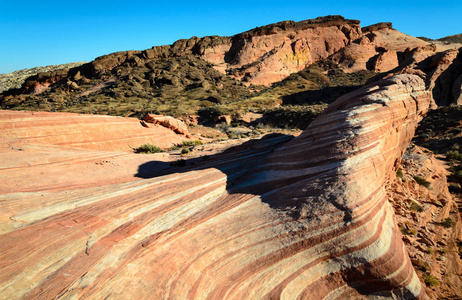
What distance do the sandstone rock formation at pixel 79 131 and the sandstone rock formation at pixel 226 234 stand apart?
4.58 m

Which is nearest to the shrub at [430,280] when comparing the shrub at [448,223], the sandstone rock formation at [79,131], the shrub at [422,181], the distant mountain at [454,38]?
the shrub at [448,223]

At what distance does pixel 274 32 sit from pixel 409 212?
252 feet

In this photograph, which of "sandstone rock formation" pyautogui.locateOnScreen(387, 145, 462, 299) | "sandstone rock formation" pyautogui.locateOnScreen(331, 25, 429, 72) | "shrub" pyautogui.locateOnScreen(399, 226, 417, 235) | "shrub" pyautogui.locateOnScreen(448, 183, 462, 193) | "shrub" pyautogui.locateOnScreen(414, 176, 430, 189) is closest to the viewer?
"sandstone rock formation" pyautogui.locateOnScreen(387, 145, 462, 299)

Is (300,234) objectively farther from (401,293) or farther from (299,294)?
(401,293)

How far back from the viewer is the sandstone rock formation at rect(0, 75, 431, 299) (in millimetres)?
4473

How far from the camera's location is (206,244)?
581 cm

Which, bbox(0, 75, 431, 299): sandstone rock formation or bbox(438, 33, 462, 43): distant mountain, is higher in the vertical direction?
bbox(438, 33, 462, 43): distant mountain

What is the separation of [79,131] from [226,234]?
10965mm

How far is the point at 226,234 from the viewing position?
6.10 meters

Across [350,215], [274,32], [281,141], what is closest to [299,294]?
[350,215]

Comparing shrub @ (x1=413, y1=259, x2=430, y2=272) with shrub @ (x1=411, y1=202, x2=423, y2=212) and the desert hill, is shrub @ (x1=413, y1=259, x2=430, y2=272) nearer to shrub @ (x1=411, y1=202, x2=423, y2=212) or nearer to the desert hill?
the desert hill

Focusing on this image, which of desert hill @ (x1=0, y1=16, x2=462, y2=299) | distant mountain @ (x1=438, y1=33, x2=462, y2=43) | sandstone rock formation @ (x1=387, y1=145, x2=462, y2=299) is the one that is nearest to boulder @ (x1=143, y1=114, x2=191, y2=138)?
desert hill @ (x1=0, y1=16, x2=462, y2=299)

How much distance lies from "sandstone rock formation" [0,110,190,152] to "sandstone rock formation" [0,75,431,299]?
4575 millimetres

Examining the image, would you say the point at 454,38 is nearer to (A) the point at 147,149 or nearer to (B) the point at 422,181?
(B) the point at 422,181
